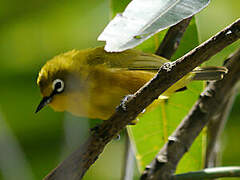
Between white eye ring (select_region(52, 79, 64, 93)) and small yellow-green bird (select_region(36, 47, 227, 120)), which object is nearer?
small yellow-green bird (select_region(36, 47, 227, 120))

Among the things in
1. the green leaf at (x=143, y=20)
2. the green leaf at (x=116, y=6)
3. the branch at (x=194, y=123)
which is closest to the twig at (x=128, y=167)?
the branch at (x=194, y=123)

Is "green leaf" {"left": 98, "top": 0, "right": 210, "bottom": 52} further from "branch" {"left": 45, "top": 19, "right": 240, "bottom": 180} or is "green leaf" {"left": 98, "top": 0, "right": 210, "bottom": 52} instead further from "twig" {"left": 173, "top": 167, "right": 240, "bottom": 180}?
"twig" {"left": 173, "top": 167, "right": 240, "bottom": 180}

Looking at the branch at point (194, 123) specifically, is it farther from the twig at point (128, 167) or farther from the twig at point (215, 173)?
the twig at point (215, 173)

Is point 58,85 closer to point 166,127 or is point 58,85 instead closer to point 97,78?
point 97,78

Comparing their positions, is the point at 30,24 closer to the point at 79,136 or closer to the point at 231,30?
the point at 79,136

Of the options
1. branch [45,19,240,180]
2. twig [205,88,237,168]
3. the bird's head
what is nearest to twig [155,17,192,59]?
twig [205,88,237,168]

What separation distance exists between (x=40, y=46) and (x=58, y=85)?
29cm

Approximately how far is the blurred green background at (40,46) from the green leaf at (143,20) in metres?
1.31

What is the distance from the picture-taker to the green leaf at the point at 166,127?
7.86ft

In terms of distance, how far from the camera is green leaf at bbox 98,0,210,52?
41.8 inches

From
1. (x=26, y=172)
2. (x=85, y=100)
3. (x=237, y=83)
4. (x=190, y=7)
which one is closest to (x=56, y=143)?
(x=85, y=100)

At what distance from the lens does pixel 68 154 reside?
156cm

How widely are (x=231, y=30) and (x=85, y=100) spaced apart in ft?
4.64

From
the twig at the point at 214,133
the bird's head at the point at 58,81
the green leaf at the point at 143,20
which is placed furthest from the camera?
the bird's head at the point at 58,81
